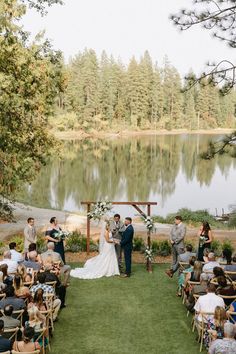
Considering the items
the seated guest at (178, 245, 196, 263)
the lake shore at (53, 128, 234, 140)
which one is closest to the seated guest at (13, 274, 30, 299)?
the seated guest at (178, 245, 196, 263)

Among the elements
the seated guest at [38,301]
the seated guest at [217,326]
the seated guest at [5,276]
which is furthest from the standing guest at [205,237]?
the seated guest at [38,301]

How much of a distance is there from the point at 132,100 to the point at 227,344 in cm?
8772

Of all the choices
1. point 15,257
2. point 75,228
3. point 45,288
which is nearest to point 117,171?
point 75,228

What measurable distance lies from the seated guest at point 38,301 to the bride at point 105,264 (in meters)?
4.30

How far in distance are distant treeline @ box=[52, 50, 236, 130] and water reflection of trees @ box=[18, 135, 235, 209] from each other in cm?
959

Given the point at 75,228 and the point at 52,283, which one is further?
the point at 75,228

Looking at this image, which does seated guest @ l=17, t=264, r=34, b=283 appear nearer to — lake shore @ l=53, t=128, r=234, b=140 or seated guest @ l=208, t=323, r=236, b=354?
seated guest @ l=208, t=323, r=236, b=354

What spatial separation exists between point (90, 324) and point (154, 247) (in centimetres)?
608

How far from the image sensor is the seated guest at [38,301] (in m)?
8.03

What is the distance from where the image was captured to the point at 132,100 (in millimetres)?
92562

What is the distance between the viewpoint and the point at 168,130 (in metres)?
102

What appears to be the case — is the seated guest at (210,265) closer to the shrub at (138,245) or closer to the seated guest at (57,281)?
the seated guest at (57,281)

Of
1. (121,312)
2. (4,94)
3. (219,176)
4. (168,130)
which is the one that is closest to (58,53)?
(4,94)

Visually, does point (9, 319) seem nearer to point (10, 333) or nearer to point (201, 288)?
point (10, 333)
